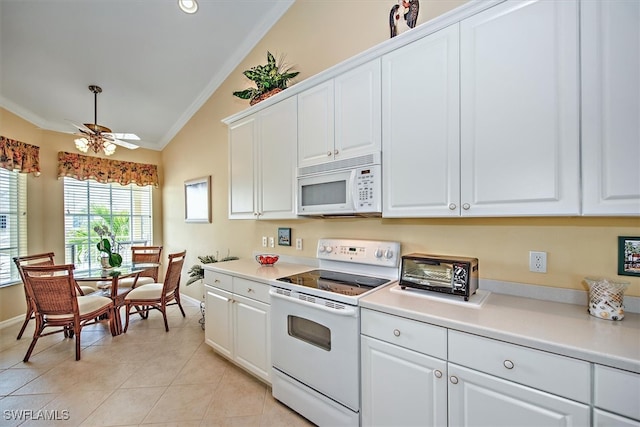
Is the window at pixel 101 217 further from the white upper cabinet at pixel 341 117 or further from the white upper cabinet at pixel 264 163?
the white upper cabinet at pixel 341 117

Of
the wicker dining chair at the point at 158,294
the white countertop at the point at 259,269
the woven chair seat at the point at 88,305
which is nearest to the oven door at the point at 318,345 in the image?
the white countertop at the point at 259,269

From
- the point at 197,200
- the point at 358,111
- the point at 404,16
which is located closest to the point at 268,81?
the point at 358,111

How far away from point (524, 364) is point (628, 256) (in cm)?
78

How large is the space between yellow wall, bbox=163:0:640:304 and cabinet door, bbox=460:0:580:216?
1.08 ft

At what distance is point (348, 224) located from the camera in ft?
7.68

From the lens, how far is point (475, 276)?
1526 mm

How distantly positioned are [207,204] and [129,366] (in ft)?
6.84

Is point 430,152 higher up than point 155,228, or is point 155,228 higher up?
point 430,152

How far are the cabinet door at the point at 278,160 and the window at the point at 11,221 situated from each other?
3426mm

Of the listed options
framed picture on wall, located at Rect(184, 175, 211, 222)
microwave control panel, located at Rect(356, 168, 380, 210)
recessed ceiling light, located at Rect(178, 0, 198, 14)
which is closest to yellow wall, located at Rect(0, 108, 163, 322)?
framed picture on wall, located at Rect(184, 175, 211, 222)

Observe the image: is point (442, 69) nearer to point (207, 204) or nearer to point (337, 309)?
point (337, 309)

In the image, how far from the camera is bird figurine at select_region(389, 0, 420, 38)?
5.76 feet

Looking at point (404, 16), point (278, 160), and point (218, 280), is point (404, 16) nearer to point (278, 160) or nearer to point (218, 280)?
point (278, 160)

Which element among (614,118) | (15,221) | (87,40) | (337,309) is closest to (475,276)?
(337,309)
